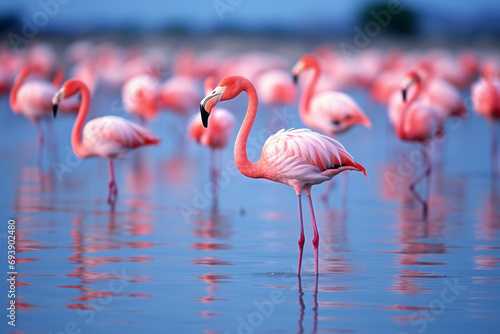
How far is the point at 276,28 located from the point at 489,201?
61849 mm

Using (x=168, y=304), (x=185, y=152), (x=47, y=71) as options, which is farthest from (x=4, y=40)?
(x=168, y=304)

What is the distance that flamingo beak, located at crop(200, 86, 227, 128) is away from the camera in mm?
5613

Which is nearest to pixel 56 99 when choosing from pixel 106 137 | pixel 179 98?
pixel 106 137

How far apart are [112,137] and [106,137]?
0.06 metres

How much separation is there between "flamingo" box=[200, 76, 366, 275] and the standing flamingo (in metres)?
3.86

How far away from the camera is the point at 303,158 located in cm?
Answer: 593

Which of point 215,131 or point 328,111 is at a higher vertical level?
point 328,111

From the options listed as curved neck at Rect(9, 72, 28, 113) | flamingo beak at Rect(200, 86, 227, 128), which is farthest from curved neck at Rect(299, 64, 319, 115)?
flamingo beak at Rect(200, 86, 227, 128)

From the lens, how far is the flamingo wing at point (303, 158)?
5.95 metres

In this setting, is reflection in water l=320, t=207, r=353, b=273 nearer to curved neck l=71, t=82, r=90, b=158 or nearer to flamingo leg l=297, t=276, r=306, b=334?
flamingo leg l=297, t=276, r=306, b=334

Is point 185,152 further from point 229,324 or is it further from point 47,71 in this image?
point 47,71

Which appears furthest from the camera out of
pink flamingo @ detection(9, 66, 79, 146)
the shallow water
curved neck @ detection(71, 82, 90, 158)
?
pink flamingo @ detection(9, 66, 79, 146)

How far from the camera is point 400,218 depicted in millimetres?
8203

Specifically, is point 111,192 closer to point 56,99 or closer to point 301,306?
point 56,99
